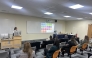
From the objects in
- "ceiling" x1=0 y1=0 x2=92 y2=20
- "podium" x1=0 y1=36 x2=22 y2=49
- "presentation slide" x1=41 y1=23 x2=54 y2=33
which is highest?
"ceiling" x1=0 y1=0 x2=92 y2=20

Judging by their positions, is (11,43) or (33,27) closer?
(11,43)

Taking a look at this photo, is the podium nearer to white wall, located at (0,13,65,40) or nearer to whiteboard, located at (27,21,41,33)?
white wall, located at (0,13,65,40)

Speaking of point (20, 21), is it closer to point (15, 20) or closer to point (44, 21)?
point (15, 20)

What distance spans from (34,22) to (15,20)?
2.14 meters

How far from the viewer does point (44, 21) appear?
12.2 metres

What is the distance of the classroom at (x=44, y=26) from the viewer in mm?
5520

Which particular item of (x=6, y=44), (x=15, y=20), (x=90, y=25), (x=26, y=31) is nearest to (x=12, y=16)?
(x=15, y=20)

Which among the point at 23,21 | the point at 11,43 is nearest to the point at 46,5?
the point at 11,43

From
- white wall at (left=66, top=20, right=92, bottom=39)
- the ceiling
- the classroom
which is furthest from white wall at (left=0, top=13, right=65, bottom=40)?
white wall at (left=66, top=20, right=92, bottom=39)

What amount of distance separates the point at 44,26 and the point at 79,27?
15.2 ft

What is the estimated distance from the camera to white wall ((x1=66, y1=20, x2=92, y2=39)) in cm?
1328

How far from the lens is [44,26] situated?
1223 cm

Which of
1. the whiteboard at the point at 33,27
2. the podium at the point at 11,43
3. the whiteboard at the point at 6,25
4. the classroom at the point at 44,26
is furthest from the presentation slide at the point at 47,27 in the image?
the podium at the point at 11,43

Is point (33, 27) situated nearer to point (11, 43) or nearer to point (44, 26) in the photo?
point (44, 26)
